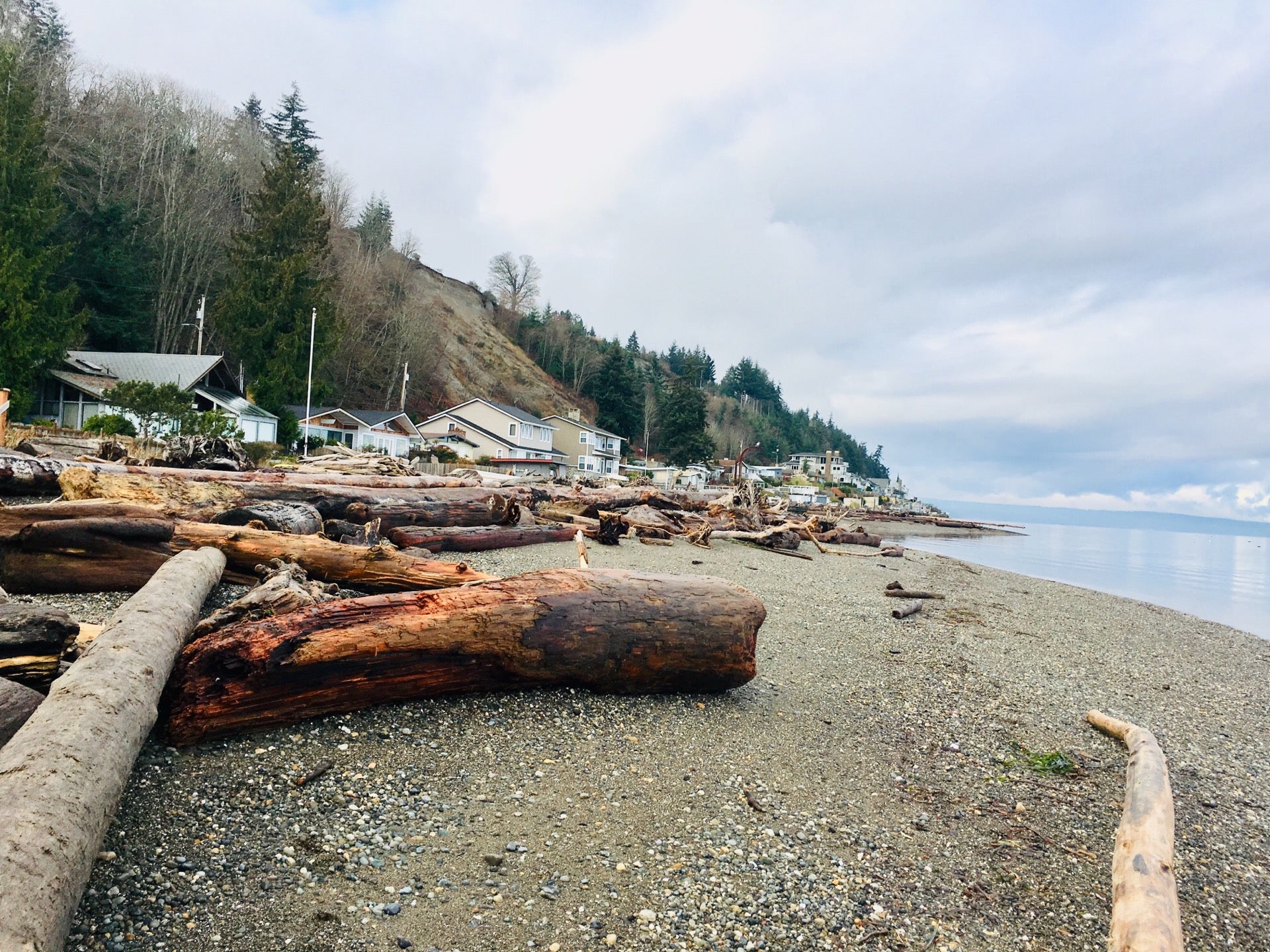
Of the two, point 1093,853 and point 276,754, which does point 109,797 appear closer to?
point 276,754

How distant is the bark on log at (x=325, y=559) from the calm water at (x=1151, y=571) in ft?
69.3

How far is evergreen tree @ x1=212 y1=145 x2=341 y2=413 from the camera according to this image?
4122cm

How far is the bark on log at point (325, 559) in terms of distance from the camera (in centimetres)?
632

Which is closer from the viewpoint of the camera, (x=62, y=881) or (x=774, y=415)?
(x=62, y=881)

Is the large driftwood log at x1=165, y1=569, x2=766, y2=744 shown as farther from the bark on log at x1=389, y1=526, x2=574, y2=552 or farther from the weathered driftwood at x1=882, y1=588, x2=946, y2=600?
the weathered driftwood at x1=882, y1=588, x2=946, y2=600

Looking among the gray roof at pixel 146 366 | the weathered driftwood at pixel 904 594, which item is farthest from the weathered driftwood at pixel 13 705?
the gray roof at pixel 146 366

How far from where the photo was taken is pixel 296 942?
264 cm

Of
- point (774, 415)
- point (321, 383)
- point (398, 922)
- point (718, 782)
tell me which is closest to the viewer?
point (398, 922)

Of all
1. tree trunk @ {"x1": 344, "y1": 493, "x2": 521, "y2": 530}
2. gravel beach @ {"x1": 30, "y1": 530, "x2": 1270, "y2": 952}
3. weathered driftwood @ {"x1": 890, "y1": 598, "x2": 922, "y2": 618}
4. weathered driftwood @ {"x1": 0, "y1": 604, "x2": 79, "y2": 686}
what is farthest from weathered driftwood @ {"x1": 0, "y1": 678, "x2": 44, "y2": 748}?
weathered driftwood @ {"x1": 890, "y1": 598, "x2": 922, "y2": 618}

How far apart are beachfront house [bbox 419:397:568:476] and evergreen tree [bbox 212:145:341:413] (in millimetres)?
19262

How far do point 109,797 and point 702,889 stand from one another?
2.69 meters

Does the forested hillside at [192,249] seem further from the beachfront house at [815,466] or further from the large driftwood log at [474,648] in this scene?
the beachfront house at [815,466]

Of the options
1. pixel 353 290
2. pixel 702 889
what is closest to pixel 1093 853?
pixel 702 889

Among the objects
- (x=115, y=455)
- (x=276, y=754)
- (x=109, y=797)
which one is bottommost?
(x=276, y=754)
